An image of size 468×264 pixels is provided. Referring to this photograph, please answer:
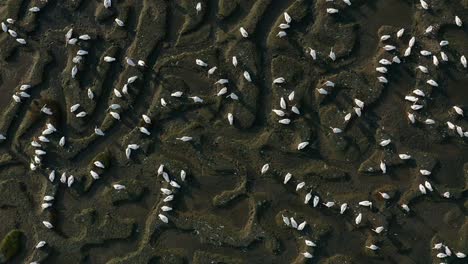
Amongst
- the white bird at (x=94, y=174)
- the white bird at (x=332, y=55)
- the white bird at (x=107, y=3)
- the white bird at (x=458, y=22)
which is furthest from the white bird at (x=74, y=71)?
the white bird at (x=458, y=22)

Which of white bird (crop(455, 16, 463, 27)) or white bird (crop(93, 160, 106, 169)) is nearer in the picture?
white bird (crop(455, 16, 463, 27))

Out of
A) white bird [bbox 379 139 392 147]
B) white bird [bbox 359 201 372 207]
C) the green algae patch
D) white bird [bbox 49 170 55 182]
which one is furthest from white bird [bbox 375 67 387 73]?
the green algae patch

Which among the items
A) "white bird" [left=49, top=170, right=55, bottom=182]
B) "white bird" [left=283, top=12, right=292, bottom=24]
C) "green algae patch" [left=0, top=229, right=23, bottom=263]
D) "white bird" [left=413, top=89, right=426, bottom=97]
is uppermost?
"white bird" [left=283, top=12, right=292, bottom=24]

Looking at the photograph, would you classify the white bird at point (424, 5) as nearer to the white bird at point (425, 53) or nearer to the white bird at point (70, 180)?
the white bird at point (425, 53)

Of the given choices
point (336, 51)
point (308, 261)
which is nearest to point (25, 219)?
point (308, 261)

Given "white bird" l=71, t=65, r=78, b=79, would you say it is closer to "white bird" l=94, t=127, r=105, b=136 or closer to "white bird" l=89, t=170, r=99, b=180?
"white bird" l=94, t=127, r=105, b=136

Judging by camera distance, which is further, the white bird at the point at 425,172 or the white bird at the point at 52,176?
the white bird at the point at 52,176
